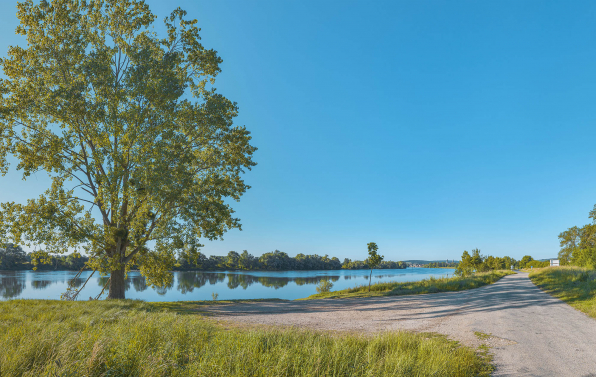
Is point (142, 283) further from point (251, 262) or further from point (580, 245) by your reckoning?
point (580, 245)

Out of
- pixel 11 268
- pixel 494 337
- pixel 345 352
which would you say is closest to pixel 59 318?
pixel 345 352

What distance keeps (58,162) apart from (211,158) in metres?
7.73

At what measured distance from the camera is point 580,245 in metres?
62.8

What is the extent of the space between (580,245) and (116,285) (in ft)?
283

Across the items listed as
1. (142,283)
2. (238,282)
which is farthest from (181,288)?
(238,282)

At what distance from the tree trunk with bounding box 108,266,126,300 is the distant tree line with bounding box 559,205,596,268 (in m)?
50.2

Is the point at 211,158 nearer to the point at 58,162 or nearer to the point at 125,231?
the point at 125,231

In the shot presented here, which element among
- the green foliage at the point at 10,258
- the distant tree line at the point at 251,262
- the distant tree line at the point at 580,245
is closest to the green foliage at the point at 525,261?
the distant tree line at the point at 580,245

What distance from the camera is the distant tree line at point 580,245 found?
4136cm

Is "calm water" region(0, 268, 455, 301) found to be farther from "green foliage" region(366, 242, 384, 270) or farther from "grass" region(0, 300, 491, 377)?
"grass" region(0, 300, 491, 377)

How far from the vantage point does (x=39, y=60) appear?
15.2m

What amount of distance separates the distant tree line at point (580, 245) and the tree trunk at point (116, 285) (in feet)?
165

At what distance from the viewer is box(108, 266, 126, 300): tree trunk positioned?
1573cm

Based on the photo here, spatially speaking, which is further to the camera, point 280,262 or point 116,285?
point 280,262
